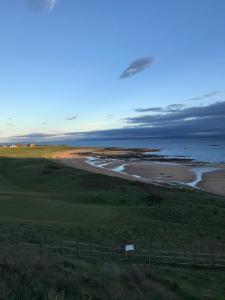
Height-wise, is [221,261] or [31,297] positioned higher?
[31,297]

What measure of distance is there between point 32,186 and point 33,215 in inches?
940

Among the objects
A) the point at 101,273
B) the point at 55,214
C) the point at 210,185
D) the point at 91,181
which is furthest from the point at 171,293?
the point at 210,185

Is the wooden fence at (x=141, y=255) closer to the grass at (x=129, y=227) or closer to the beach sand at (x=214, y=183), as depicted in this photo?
the grass at (x=129, y=227)

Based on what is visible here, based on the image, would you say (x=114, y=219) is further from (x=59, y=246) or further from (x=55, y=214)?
(x=59, y=246)

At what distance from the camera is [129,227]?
29.1 m

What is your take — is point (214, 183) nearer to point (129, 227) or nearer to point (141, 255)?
point (129, 227)

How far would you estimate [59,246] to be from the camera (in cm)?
2191

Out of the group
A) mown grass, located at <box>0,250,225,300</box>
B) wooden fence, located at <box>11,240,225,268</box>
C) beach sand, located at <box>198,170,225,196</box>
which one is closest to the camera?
mown grass, located at <box>0,250,225,300</box>

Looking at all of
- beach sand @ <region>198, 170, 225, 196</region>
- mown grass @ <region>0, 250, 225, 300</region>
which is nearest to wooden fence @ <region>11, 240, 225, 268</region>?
mown grass @ <region>0, 250, 225, 300</region>

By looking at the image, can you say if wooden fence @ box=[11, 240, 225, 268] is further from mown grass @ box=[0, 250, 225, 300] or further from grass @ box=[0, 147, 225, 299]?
mown grass @ box=[0, 250, 225, 300]

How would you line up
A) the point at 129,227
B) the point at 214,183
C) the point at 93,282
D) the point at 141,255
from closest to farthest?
the point at 93,282 → the point at 141,255 → the point at 129,227 → the point at 214,183

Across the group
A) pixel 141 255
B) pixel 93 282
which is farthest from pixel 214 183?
pixel 93 282

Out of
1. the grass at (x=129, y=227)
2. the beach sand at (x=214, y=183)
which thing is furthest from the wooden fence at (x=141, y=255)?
the beach sand at (x=214, y=183)

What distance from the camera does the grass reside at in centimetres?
1370
